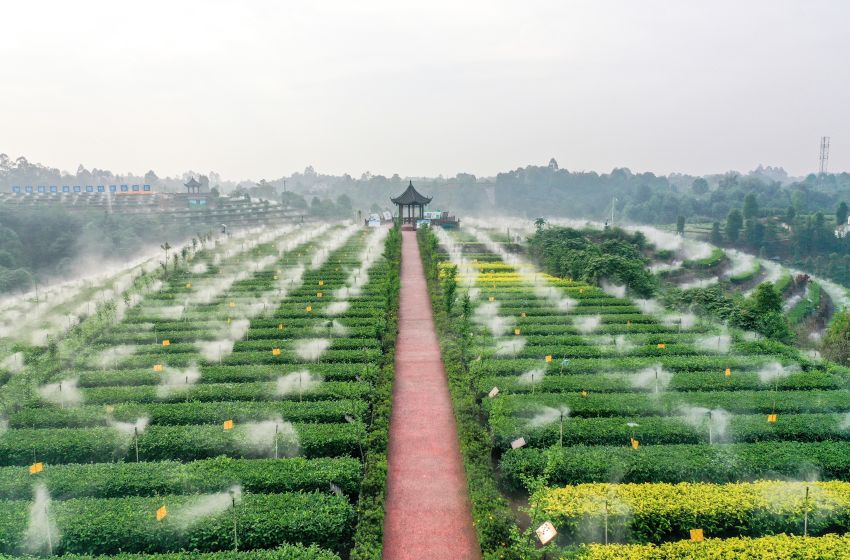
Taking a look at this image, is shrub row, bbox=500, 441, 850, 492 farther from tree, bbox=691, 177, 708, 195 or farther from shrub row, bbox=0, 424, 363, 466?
tree, bbox=691, 177, 708, 195

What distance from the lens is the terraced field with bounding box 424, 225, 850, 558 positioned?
10.7 metres

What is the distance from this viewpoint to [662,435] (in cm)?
1405

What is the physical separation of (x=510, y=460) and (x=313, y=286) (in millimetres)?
20814

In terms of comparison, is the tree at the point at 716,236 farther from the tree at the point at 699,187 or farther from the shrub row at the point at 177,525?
the shrub row at the point at 177,525

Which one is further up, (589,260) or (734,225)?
(734,225)

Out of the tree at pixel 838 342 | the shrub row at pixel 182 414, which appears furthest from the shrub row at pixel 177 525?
the tree at pixel 838 342

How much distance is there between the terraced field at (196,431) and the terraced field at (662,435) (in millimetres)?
3610

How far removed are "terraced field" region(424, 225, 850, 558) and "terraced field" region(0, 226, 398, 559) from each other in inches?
142

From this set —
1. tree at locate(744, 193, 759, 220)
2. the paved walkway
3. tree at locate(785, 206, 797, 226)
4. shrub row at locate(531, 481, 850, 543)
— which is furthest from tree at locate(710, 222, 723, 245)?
shrub row at locate(531, 481, 850, 543)

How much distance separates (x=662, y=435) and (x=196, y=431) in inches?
446

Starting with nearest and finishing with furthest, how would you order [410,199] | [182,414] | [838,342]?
[182,414], [838,342], [410,199]

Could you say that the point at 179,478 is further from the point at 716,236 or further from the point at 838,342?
the point at 716,236

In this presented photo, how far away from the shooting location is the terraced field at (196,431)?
1034 centimetres

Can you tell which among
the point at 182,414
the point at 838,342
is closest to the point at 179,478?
the point at 182,414
